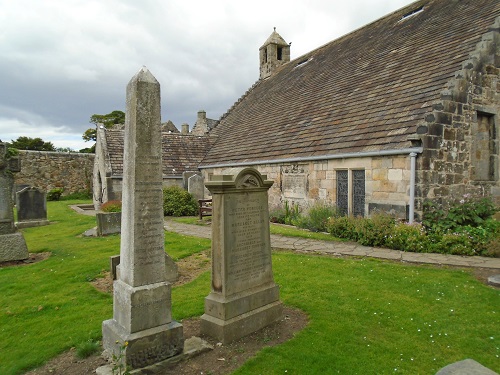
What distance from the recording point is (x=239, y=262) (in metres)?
4.35

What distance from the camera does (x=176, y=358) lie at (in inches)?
143

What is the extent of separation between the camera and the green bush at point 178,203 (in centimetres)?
1560

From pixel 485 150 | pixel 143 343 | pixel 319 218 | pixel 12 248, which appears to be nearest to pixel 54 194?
pixel 12 248

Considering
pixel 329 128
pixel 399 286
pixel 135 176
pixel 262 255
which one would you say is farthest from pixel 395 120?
pixel 135 176

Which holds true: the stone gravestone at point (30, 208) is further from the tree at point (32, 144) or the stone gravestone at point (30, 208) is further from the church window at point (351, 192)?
the tree at point (32, 144)

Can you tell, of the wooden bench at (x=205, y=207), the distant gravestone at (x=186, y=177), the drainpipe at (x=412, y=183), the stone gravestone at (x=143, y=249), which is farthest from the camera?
the distant gravestone at (x=186, y=177)

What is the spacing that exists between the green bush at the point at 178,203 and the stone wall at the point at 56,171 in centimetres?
1343

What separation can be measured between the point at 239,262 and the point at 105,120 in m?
58.7

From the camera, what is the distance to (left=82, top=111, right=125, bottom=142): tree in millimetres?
55594

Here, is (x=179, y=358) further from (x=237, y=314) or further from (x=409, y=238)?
(x=409, y=238)

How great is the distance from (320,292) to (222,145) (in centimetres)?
1401

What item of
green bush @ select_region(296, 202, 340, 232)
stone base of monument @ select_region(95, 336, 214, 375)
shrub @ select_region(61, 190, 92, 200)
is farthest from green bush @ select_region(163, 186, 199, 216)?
shrub @ select_region(61, 190, 92, 200)

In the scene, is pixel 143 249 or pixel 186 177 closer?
pixel 143 249

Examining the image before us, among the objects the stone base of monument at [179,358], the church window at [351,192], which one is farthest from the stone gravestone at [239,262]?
the church window at [351,192]
